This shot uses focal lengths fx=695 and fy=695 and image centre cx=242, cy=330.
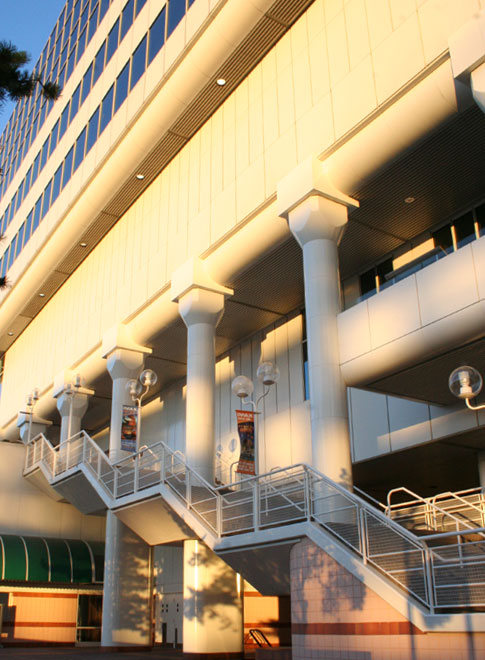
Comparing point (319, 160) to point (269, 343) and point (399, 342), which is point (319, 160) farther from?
point (269, 343)

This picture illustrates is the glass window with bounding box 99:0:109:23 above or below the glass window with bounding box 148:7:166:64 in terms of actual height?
above

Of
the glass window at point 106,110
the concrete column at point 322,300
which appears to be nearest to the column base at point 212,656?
the concrete column at point 322,300

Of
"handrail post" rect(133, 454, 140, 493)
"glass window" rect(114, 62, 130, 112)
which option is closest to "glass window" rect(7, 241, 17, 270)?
"glass window" rect(114, 62, 130, 112)

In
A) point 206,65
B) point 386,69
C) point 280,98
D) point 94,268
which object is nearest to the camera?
point 386,69

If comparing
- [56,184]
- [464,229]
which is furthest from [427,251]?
[56,184]

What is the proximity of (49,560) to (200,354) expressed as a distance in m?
14.0

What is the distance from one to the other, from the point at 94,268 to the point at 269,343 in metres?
10.4

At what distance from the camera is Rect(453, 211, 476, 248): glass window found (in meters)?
18.8

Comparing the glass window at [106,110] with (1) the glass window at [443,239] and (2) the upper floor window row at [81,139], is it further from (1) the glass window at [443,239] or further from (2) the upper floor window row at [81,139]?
(1) the glass window at [443,239]

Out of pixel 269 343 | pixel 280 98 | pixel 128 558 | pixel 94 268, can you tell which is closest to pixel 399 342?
pixel 280 98

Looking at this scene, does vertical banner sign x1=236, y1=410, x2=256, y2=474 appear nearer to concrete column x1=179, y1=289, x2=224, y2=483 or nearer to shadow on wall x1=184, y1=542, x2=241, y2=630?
shadow on wall x1=184, y1=542, x2=241, y2=630

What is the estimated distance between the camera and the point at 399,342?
1455 centimetres

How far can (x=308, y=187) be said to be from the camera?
17.1m

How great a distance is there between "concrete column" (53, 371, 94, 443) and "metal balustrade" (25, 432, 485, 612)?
8.50m
